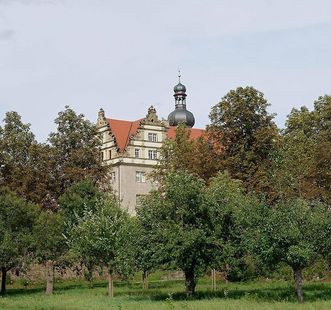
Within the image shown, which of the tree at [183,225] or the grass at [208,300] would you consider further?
the tree at [183,225]

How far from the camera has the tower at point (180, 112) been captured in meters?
105

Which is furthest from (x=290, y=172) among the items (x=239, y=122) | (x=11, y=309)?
(x=11, y=309)

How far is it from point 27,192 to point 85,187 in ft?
25.3

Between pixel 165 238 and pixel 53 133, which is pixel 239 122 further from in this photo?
pixel 165 238

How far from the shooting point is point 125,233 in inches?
1686

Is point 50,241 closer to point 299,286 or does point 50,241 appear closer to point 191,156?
point 191,156

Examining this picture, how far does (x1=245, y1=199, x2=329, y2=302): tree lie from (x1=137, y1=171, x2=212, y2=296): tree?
11.2ft

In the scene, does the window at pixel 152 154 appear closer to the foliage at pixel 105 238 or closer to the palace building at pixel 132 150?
the palace building at pixel 132 150

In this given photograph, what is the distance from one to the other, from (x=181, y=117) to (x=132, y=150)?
2510 cm

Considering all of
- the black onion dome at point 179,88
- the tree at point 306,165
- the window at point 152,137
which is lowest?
the tree at point 306,165

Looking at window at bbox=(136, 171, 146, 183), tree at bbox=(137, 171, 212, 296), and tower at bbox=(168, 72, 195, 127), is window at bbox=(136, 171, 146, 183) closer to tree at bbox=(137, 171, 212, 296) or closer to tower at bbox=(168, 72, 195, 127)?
tower at bbox=(168, 72, 195, 127)

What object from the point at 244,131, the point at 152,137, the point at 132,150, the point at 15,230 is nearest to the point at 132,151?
the point at 132,150

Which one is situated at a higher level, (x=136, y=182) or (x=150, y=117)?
(x=150, y=117)

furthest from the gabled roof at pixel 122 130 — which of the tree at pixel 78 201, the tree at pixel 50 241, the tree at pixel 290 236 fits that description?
the tree at pixel 290 236
